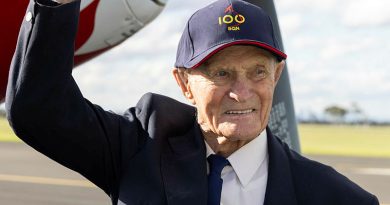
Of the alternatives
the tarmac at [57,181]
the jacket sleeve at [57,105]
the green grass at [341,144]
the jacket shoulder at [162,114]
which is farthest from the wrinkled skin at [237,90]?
the green grass at [341,144]

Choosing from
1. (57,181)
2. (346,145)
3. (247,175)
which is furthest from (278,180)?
(346,145)

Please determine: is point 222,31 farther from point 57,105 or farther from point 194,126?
A: point 57,105

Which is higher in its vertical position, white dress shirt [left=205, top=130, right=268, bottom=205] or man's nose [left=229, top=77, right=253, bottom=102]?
man's nose [left=229, top=77, right=253, bottom=102]

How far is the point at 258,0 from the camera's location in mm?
4145

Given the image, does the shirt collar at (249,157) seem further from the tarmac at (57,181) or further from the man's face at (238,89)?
the tarmac at (57,181)

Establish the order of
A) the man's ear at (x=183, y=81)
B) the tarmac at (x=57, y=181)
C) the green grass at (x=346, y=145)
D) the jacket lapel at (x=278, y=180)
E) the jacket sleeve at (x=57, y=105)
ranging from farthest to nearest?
the green grass at (x=346, y=145), the tarmac at (x=57, y=181), the man's ear at (x=183, y=81), the jacket lapel at (x=278, y=180), the jacket sleeve at (x=57, y=105)

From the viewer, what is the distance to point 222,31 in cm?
172

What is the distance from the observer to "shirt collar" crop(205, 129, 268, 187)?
1750mm

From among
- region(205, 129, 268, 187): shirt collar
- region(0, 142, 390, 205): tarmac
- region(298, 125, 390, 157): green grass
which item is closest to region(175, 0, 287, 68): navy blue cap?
region(205, 129, 268, 187): shirt collar

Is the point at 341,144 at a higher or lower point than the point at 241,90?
lower

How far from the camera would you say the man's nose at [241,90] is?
5.56 ft

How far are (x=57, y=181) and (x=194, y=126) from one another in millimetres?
13230

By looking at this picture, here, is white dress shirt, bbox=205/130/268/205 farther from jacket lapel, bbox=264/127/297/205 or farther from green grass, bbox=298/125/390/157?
green grass, bbox=298/125/390/157

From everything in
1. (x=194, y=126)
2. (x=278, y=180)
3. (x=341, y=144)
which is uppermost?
(x=194, y=126)
